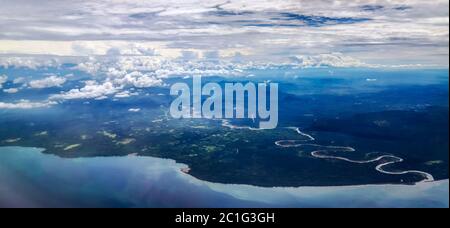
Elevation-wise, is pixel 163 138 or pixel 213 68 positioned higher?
pixel 213 68

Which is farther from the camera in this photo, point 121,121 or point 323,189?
point 121,121

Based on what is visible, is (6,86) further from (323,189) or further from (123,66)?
(323,189)

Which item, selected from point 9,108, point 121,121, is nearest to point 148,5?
point 121,121

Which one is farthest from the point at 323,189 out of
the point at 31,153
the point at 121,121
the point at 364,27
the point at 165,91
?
the point at 31,153

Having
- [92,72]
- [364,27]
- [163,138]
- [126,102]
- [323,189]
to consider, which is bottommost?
[323,189]
